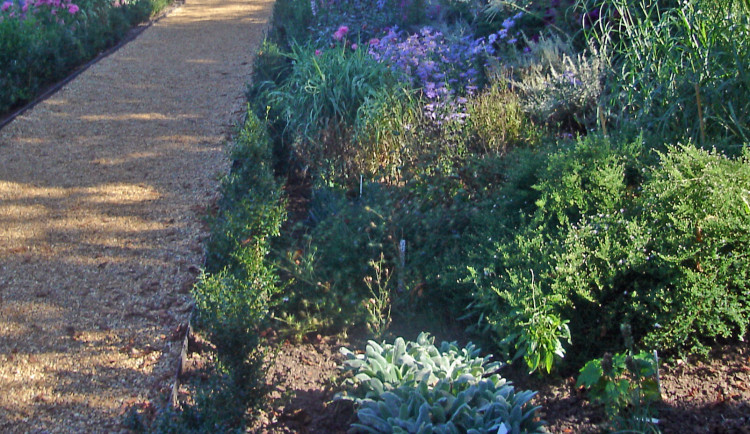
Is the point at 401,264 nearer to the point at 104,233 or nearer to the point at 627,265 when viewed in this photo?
the point at 627,265

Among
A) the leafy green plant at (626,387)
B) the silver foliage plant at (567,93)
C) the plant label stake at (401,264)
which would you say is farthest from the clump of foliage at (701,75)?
the plant label stake at (401,264)

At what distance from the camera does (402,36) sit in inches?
316

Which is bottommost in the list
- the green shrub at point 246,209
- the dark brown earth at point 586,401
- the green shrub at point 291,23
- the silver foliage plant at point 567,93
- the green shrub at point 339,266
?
the dark brown earth at point 586,401

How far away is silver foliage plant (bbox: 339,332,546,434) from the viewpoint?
8.09 ft

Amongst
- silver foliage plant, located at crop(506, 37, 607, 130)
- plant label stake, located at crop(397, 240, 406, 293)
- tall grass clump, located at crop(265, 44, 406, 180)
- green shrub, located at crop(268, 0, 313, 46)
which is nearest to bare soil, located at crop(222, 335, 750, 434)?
plant label stake, located at crop(397, 240, 406, 293)

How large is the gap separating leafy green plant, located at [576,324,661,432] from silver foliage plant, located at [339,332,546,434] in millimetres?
269

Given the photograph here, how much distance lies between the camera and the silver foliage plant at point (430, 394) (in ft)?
8.09

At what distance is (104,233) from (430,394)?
3151 mm

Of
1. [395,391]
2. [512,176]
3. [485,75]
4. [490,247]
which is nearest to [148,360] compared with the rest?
[395,391]

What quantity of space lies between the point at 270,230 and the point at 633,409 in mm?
2177

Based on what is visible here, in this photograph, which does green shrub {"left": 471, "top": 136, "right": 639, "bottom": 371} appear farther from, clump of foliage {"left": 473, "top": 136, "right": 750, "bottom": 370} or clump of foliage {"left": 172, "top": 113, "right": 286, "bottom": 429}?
clump of foliage {"left": 172, "top": 113, "right": 286, "bottom": 429}

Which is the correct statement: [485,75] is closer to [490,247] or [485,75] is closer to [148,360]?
[490,247]

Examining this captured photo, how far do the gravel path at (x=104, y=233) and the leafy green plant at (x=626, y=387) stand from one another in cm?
193

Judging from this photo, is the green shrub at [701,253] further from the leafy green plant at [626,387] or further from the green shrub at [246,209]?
the green shrub at [246,209]
